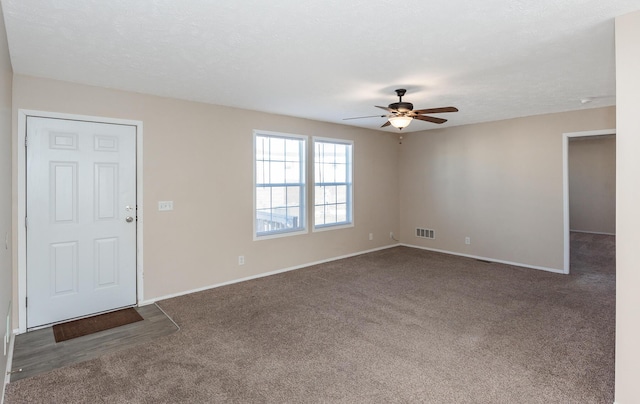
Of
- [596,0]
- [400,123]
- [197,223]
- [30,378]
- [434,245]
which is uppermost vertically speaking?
[596,0]

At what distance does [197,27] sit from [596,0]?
2.40 metres

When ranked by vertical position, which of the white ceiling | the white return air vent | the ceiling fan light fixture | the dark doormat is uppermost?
the white ceiling

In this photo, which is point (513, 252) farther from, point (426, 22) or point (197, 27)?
point (197, 27)

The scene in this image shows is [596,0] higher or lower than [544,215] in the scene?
higher

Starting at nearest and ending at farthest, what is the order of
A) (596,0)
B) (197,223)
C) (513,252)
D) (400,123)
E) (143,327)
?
(596,0) < (143,327) < (400,123) < (197,223) < (513,252)

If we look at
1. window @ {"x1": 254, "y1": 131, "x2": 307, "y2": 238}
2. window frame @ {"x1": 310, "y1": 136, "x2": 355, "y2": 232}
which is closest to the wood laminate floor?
window @ {"x1": 254, "y1": 131, "x2": 307, "y2": 238}

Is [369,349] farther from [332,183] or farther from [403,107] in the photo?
[332,183]

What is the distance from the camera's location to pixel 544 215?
5.44 m

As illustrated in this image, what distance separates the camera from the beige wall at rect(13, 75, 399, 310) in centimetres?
372

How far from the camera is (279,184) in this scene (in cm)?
543

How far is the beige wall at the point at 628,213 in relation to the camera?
A: 79.4 inches

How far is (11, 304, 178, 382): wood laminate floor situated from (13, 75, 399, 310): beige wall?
0.77 metres

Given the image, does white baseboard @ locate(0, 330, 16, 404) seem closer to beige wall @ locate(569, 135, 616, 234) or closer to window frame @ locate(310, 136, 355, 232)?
window frame @ locate(310, 136, 355, 232)

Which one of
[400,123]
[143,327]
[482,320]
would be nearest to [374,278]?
[482,320]
